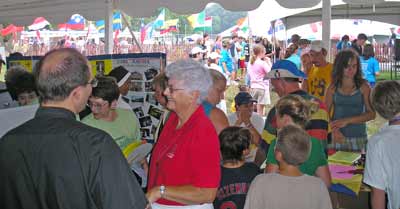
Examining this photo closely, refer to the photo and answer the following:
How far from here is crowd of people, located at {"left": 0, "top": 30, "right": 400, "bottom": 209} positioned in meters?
1.64

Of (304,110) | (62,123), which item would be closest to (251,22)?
(304,110)

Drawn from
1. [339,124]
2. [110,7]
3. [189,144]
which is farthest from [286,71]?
[110,7]

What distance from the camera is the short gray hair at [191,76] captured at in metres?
2.44

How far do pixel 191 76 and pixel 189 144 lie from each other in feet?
1.09

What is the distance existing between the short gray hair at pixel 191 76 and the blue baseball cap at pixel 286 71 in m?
1.17

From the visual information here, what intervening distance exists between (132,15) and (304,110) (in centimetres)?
427

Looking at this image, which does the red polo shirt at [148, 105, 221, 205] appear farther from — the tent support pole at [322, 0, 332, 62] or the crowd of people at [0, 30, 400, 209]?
the tent support pole at [322, 0, 332, 62]

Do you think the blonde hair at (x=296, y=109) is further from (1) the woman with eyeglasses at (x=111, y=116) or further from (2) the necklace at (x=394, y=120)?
(1) the woman with eyeglasses at (x=111, y=116)

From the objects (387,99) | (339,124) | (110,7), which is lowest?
(339,124)

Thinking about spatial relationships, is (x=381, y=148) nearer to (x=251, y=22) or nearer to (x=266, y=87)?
(x=251, y=22)

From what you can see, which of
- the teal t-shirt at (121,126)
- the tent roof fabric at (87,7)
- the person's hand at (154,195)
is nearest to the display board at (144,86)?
the tent roof fabric at (87,7)

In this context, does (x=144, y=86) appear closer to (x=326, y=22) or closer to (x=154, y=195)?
(x=326, y=22)

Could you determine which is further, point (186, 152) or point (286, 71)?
point (286, 71)

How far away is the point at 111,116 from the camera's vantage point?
3.48 m
